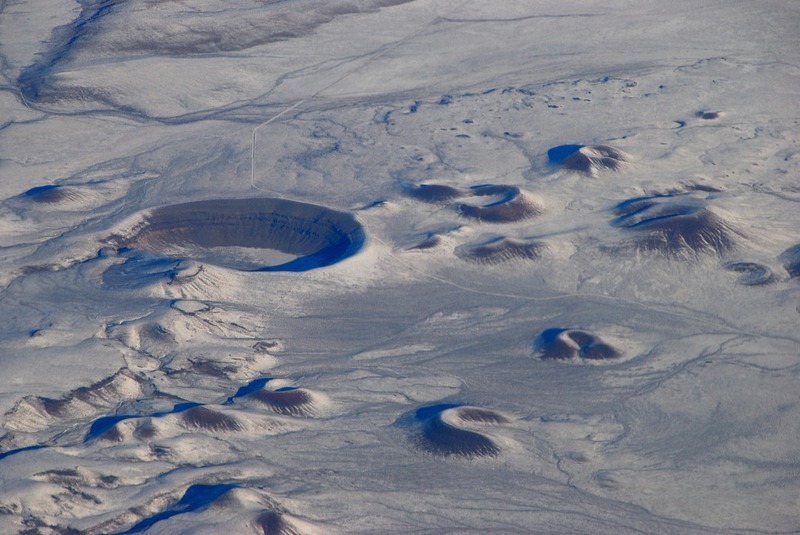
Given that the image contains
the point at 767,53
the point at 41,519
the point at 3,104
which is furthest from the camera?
the point at 767,53

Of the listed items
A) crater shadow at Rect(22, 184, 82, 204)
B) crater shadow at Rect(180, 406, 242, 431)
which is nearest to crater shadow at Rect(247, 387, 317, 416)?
crater shadow at Rect(180, 406, 242, 431)

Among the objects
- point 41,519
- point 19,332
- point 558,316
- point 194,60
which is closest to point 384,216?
point 558,316

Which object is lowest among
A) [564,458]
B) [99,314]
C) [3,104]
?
[564,458]

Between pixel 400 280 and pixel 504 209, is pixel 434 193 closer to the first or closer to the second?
pixel 504 209

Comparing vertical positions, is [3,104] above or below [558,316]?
above

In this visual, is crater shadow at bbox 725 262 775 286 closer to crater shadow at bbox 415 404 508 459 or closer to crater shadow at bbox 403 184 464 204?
crater shadow at bbox 403 184 464 204

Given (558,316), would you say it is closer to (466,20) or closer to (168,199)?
(168,199)

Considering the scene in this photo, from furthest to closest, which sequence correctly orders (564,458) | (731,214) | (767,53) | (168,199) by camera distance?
(767,53) < (168,199) < (731,214) < (564,458)
